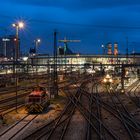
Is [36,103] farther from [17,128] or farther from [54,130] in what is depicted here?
[54,130]

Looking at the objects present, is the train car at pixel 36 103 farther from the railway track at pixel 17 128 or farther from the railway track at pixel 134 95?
the railway track at pixel 134 95

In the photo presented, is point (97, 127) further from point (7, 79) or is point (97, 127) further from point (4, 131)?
point (7, 79)

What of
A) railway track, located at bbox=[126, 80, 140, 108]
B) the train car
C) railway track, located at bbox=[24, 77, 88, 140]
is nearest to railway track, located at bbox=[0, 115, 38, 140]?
railway track, located at bbox=[24, 77, 88, 140]

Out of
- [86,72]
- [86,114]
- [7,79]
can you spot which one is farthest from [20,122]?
[86,72]

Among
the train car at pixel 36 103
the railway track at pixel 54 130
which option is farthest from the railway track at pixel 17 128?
the train car at pixel 36 103

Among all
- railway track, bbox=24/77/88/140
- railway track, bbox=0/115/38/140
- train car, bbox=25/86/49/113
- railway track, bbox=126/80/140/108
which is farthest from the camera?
railway track, bbox=126/80/140/108

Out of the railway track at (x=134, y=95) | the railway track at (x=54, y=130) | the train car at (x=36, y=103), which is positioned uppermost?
the train car at (x=36, y=103)

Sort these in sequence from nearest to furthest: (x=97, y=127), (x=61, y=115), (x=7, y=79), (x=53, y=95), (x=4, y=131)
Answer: (x=4, y=131), (x=97, y=127), (x=61, y=115), (x=53, y=95), (x=7, y=79)

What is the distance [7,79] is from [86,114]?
4577cm

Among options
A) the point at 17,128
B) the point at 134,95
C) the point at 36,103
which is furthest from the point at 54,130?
the point at 134,95

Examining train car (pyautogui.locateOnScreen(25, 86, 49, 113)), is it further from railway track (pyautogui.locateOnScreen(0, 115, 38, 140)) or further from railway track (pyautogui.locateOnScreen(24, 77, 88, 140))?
railway track (pyautogui.locateOnScreen(24, 77, 88, 140))

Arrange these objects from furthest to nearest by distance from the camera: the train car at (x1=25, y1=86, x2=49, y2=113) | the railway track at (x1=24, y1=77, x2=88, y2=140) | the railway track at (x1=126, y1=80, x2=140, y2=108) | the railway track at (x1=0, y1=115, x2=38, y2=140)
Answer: the railway track at (x1=126, y1=80, x2=140, y2=108)
the train car at (x1=25, y1=86, x2=49, y2=113)
the railway track at (x1=0, y1=115, x2=38, y2=140)
the railway track at (x1=24, y1=77, x2=88, y2=140)

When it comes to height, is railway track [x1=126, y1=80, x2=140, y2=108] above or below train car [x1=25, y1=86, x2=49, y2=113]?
below

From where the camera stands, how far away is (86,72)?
12975cm
